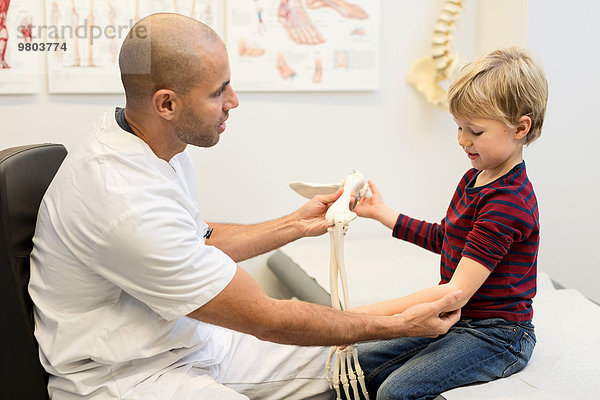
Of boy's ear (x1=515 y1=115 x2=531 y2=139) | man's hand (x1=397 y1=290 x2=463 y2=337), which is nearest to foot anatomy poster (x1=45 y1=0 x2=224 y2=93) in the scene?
boy's ear (x1=515 y1=115 x2=531 y2=139)

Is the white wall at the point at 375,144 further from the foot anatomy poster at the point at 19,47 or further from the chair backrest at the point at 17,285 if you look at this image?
the chair backrest at the point at 17,285

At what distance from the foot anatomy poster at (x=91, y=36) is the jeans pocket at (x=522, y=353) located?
5.05 feet

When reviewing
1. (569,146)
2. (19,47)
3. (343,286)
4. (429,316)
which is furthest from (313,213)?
(569,146)

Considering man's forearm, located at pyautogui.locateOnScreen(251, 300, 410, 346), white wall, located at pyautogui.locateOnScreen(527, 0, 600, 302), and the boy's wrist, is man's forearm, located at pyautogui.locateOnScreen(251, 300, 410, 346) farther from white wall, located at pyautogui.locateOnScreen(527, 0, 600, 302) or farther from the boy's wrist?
white wall, located at pyautogui.locateOnScreen(527, 0, 600, 302)

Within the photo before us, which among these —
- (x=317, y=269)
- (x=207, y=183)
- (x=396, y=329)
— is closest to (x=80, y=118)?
(x=207, y=183)

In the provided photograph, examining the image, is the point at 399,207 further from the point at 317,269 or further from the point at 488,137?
the point at 488,137

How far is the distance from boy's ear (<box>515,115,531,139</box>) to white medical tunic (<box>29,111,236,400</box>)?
695 mm

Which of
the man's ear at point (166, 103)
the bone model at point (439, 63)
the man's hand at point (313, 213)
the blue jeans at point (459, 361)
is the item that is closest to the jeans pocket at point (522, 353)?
the blue jeans at point (459, 361)

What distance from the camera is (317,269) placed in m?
2.33

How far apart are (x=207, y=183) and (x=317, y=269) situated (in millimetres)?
554

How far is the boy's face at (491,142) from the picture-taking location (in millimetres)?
1535

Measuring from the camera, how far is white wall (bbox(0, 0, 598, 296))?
2584 mm

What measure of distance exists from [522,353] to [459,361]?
0.54ft

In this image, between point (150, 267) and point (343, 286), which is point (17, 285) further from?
point (343, 286)
